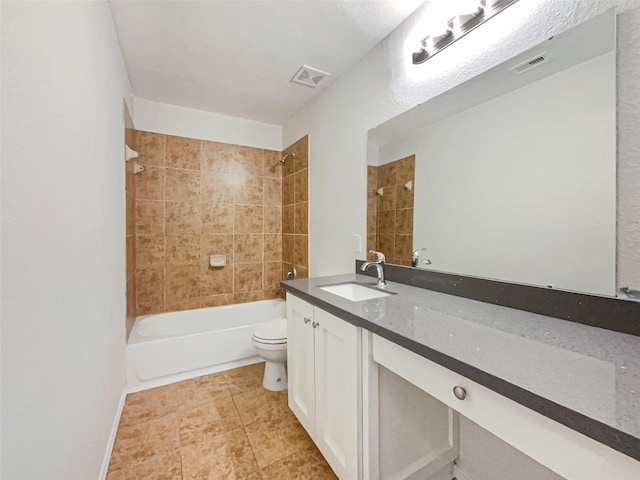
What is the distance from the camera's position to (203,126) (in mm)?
2854

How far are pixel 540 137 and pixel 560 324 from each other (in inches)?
27.1

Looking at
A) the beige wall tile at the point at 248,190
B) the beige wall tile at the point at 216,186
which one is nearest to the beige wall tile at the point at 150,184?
→ the beige wall tile at the point at 216,186

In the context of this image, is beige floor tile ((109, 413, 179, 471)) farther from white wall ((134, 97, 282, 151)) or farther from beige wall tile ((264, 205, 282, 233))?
white wall ((134, 97, 282, 151))

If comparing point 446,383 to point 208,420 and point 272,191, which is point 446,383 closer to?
point 208,420

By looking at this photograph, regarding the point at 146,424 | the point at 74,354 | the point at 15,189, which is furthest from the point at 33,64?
the point at 146,424

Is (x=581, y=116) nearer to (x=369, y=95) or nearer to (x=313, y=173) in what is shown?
(x=369, y=95)

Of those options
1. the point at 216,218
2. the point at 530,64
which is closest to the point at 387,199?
the point at 530,64

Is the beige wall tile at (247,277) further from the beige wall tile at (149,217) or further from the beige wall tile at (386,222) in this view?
the beige wall tile at (386,222)

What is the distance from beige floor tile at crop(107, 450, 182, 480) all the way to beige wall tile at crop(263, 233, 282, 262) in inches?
79.5

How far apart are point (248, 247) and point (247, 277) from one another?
34cm

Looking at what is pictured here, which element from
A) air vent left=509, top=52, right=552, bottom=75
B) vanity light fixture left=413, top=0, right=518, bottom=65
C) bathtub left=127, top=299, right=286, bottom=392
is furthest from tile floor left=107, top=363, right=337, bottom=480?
vanity light fixture left=413, top=0, right=518, bottom=65

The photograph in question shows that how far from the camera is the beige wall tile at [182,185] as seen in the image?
2738 millimetres

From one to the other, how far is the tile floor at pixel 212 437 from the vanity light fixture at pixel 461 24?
2.19m

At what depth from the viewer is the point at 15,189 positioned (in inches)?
25.2
